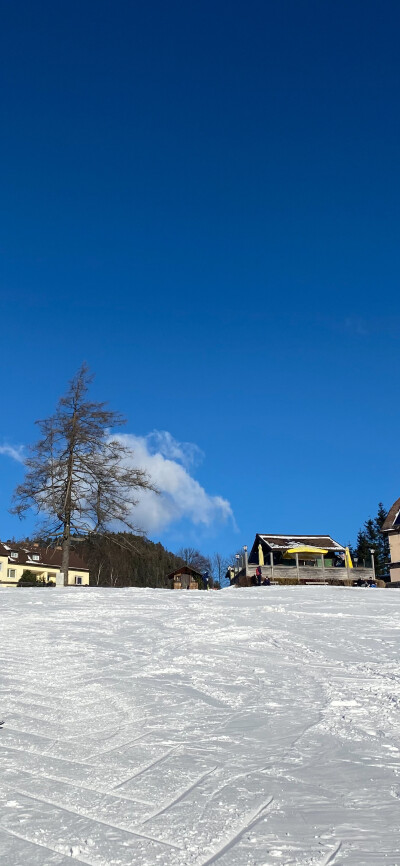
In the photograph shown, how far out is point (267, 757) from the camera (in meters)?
6.28

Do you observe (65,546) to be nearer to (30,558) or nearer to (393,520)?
(393,520)

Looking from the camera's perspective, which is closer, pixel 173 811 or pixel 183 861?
pixel 183 861

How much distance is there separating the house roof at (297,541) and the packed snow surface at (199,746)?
33.0 meters

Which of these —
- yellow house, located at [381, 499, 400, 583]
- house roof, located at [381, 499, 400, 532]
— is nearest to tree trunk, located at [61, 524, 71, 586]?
yellow house, located at [381, 499, 400, 583]

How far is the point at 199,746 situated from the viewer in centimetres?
662

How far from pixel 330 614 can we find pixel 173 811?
12.4m

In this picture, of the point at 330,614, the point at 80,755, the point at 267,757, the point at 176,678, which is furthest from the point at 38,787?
the point at 330,614

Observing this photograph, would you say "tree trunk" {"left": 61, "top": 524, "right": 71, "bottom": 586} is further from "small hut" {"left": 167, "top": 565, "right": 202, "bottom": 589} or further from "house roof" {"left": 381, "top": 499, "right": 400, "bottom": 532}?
"house roof" {"left": 381, "top": 499, "right": 400, "bottom": 532}

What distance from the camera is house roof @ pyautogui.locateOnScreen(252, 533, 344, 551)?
46.6 m

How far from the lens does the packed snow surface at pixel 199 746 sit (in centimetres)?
444

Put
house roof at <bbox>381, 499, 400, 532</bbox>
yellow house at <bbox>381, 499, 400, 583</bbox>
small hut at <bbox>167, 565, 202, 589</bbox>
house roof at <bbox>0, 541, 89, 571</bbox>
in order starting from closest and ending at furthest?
small hut at <bbox>167, 565, 202, 589</bbox> → yellow house at <bbox>381, 499, 400, 583</bbox> → house roof at <bbox>381, 499, 400, 532</bbox> → house roof at <bbox>0, 541, 89, 571</bbox>

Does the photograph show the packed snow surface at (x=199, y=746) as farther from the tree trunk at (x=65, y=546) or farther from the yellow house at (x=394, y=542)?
the yellow house at (x=394, y=542)

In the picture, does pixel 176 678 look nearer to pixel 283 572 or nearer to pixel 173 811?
pixel 173 811

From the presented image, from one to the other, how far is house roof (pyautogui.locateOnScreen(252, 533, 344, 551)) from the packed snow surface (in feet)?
108
